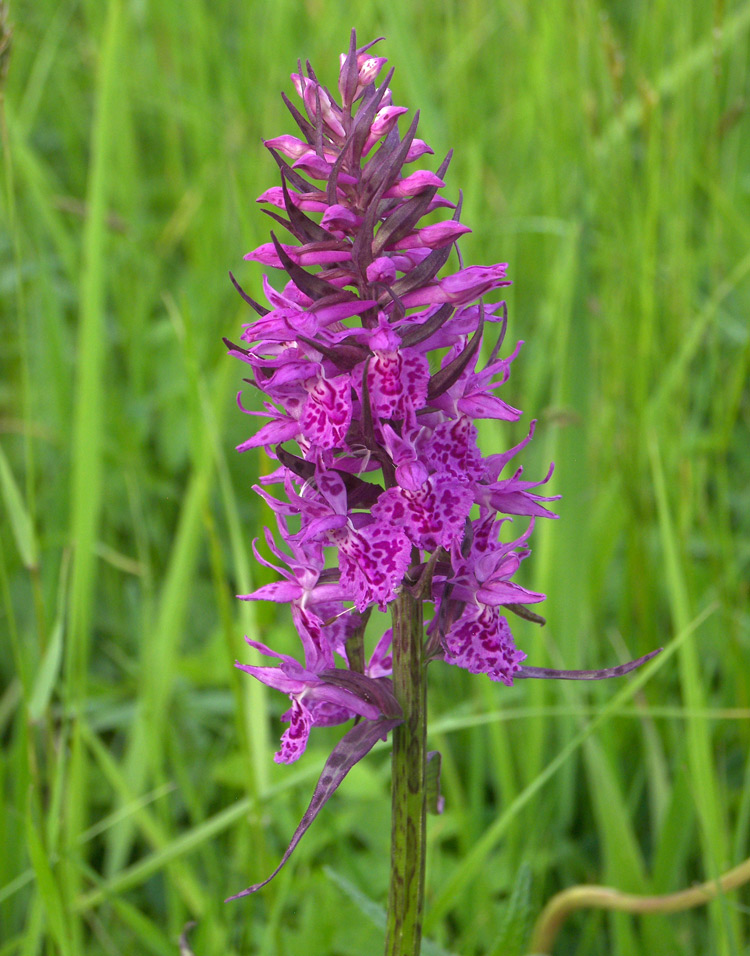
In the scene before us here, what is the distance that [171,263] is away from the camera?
393cm

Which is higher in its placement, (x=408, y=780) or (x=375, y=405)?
(x=375, y=405)

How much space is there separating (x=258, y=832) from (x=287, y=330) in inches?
39.5

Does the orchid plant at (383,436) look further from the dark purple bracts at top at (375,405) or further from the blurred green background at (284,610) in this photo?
the blurred green background at (284,610)

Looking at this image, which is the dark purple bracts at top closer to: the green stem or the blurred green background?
the green stem

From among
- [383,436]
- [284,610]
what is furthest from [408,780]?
[284,610]

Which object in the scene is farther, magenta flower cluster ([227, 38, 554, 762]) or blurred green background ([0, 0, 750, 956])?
blurred green background ([0, 0, 750, 956])

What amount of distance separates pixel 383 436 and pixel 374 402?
0.04 m

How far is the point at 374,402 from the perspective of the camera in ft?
3.39

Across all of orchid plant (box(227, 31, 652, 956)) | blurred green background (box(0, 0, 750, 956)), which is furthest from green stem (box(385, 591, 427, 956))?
blurred green background (box(0, 0, 750, 956))

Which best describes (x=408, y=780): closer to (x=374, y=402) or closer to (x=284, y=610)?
(x=374, y=402)

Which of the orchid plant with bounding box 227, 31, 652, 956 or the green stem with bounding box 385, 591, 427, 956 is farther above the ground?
the orchid plant with bounding box 227, 31, 652, 956

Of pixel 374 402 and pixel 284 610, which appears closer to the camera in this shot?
pixel 374 402

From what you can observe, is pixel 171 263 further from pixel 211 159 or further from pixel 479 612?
pixel 479 612

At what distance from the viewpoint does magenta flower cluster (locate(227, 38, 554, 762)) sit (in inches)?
41.0
